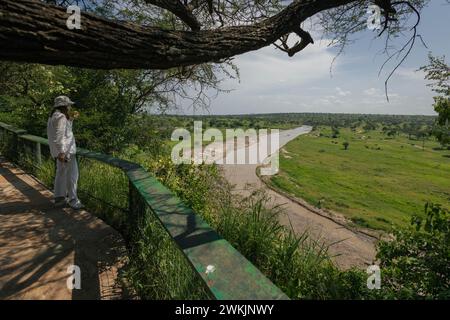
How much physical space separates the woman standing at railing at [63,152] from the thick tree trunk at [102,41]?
295 cm

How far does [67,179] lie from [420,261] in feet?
16.0

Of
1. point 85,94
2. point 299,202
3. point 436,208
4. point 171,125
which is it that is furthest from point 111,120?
point 299,202

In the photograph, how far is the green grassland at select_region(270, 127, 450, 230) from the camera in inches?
1561

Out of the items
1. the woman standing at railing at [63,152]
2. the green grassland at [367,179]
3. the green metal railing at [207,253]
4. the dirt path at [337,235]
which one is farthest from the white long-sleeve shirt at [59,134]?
the green grassland at [367,179]

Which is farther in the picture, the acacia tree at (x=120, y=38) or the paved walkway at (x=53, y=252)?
the paved walkway at (x=53, y=252)

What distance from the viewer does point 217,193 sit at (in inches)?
261

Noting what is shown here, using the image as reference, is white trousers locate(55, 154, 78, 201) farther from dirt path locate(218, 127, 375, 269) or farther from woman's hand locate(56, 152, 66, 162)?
dirt path locate(218, 127, 375, 269)

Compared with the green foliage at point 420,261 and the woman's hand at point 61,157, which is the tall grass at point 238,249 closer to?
the green foliage at point 420,261

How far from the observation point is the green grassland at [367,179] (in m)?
39.7

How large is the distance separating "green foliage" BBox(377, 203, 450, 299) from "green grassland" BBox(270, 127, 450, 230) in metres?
16.9

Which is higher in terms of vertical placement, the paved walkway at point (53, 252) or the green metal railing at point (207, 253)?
the green metal railing at point (207, 253)

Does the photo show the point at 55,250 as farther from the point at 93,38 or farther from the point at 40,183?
the point at 40,183

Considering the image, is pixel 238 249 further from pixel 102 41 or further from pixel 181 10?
pixel 181 10
